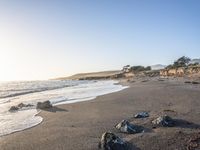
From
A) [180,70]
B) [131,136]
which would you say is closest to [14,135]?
[131,136]

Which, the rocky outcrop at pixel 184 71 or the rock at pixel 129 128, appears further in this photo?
the rocky outcrop at pixel 184 71

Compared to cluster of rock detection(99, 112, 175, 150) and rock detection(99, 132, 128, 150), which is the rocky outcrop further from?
rock detection(99, 132, 128, 150)

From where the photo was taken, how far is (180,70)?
75.8 metres

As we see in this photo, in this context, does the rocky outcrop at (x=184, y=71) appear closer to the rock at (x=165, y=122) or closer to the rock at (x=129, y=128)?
the rock at (x=165, y=122)

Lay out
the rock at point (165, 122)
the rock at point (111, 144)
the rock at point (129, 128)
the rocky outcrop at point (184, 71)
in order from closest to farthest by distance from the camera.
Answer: the rock at point (111, 144) < the rock at point (129, 128) < the rock at point (165, 122) < the rocky outcrop at point (184, 71)

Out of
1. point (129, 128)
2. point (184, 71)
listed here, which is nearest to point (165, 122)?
point (129, 128)

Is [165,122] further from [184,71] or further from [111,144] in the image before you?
[184,71]

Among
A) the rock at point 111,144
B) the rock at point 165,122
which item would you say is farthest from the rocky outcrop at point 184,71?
the rock at point 111,144

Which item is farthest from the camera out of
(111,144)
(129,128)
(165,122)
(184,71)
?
(184,71)

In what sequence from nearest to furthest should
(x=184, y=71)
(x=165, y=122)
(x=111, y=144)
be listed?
(x=111, y=144)
(x=165, y=122)
(x=184, y=71)

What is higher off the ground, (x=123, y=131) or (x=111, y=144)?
(x=111, y=144)

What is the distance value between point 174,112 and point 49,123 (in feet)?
20.1

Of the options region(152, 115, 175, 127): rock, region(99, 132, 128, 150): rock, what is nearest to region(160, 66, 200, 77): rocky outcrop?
region(152, 115, 175, 127): rock

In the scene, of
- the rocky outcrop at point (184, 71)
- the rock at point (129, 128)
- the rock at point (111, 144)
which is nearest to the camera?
the rock at point (111, 144)
